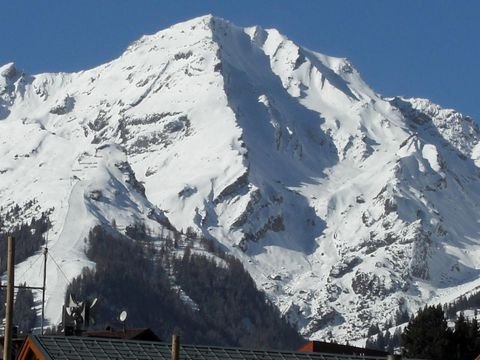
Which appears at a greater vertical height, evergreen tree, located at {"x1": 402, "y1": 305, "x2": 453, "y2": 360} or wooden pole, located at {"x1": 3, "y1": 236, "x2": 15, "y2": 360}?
evergreen tree, located at {"x1": 402, "y1": 305, "x2": 453, "y2": 360}

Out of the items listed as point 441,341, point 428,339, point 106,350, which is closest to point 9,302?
point 106,350

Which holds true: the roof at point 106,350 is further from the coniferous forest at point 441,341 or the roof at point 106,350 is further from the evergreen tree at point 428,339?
the coniferous forest at point 441,341

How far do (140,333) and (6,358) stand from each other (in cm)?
6477

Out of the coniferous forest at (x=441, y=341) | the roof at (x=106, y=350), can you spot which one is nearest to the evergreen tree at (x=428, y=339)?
the coniferous forest at (x=441, y=341)

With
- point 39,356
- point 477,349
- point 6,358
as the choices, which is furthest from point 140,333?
point 6,358

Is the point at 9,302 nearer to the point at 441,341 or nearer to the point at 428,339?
the point at 441,341

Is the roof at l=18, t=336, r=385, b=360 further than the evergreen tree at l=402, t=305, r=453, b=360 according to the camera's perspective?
No

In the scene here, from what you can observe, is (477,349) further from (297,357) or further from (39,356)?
(39,356)

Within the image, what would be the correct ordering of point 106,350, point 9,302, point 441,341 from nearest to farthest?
point 9,302
point 106,350
point 441,341

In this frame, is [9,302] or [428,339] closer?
[9,302]

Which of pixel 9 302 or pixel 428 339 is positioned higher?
pixel 428 339

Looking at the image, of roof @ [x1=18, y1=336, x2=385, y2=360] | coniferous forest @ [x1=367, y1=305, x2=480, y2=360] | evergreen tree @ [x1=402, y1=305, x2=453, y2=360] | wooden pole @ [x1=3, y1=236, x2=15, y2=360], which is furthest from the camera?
coniferous forest @ [x1=367, y1=305, x2=480, y2=360]

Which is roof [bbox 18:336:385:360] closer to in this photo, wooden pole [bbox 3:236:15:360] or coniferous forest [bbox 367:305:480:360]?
wooden pole [bbox 3:236:15:360]

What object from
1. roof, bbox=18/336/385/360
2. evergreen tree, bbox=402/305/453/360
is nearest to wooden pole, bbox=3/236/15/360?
roof, bbox=18/336/385/360
